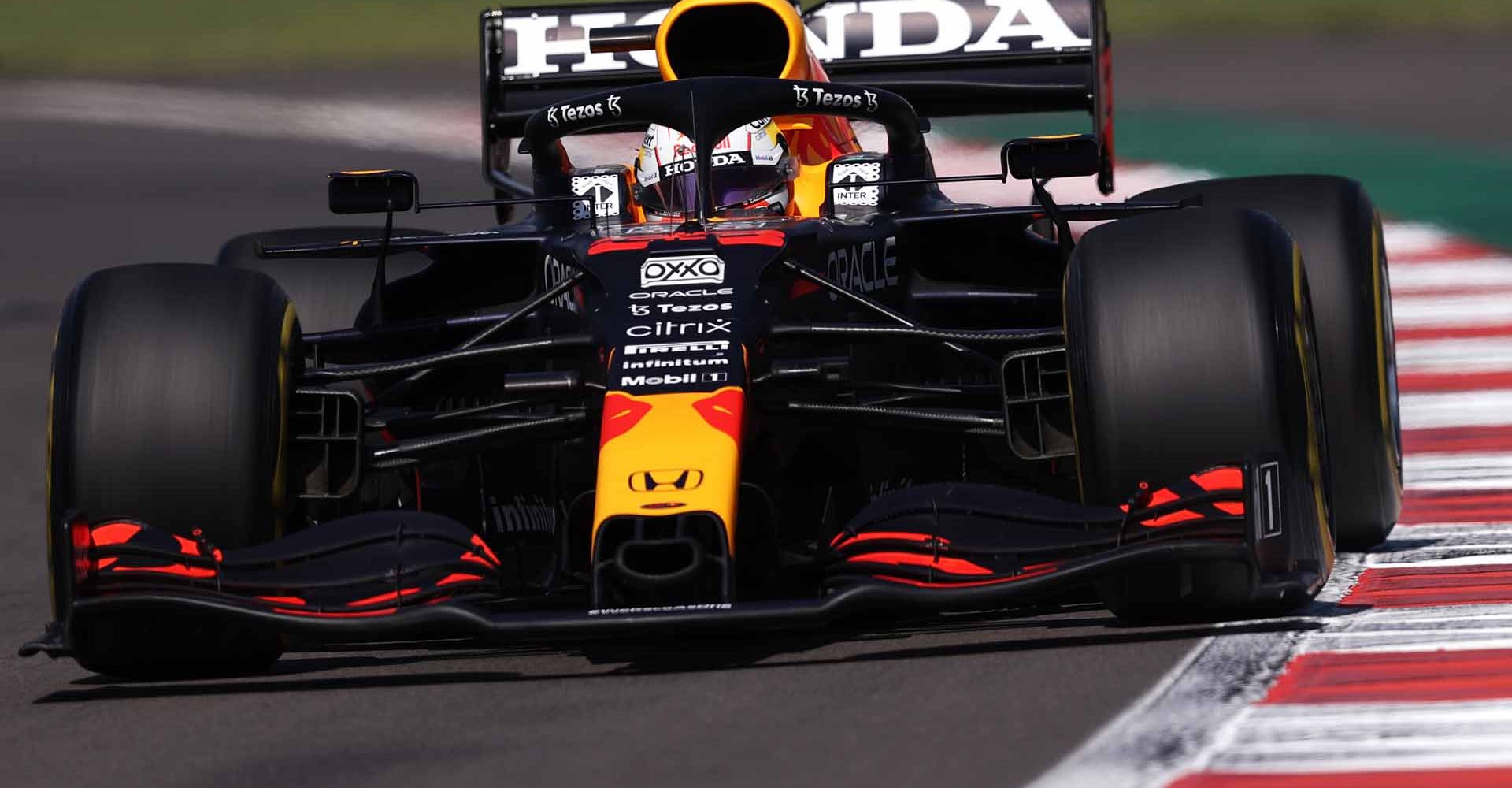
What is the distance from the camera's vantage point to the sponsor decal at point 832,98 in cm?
793

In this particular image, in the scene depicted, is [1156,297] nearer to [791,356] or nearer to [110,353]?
[791,356]

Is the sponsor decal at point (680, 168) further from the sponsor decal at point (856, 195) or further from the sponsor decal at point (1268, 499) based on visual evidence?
the sponsor decal at point (1268, 499)

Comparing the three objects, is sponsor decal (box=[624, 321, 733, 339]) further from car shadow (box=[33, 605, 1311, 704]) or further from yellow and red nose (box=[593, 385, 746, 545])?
car shadow (box=[33, 605, 1311, 704])

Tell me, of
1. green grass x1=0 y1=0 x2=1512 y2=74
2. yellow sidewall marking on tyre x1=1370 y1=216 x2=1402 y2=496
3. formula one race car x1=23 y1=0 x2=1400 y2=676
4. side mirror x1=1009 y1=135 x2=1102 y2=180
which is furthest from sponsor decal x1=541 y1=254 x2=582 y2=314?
green grass x1=0 y1=0 x2=1512 y2=74

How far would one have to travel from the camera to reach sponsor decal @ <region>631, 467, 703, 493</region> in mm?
6337

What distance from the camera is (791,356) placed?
25.8ft

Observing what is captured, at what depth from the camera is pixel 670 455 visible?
6.45 m

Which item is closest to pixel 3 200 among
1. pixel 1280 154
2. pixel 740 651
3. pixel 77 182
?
pixel 77 182

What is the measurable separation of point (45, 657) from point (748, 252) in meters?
2.42

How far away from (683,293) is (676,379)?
1.29 ft

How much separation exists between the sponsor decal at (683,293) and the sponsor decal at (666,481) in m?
0.73

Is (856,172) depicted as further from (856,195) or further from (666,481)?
(666,481)

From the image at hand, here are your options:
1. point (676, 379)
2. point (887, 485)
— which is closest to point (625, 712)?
point (676, 379)

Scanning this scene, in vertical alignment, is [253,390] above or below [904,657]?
above
